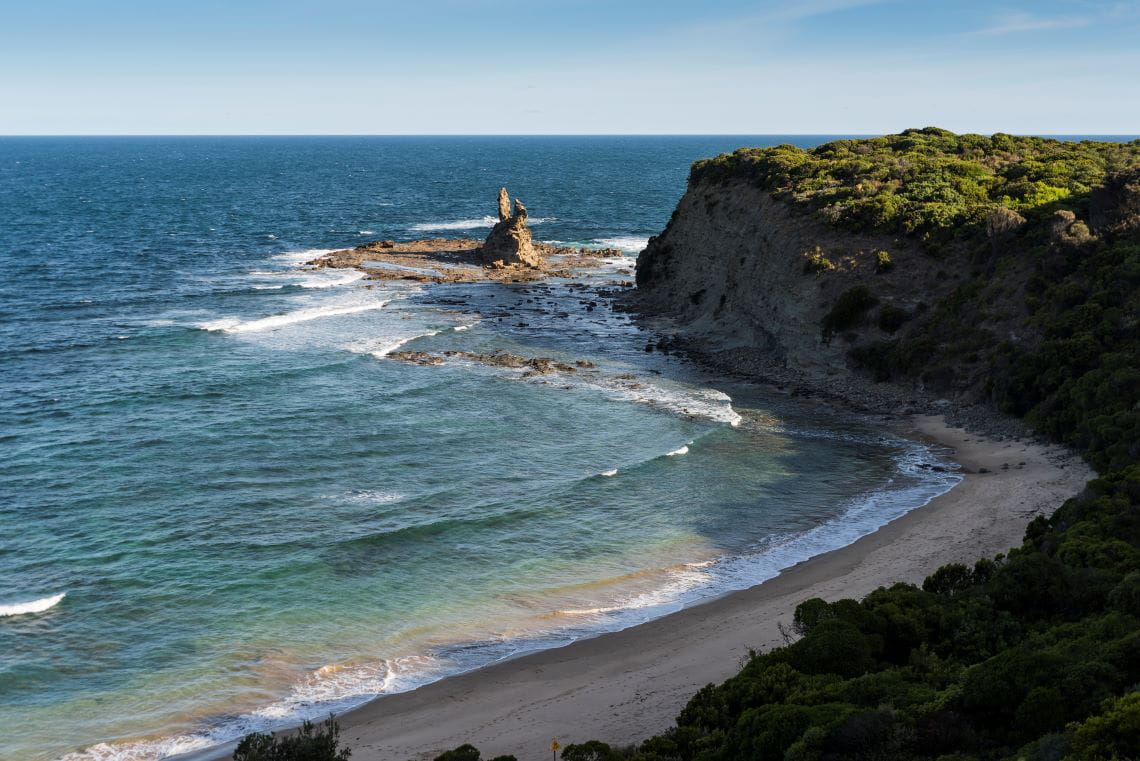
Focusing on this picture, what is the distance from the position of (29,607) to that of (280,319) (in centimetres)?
4086

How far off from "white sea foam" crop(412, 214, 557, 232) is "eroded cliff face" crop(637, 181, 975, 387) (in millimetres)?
46648

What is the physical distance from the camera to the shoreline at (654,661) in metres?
21.4

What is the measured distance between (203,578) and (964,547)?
2476 cm

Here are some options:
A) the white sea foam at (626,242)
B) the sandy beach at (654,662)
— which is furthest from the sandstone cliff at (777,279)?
the white sea foam at (626,242)

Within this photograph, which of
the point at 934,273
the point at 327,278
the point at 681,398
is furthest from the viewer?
the point at 327,278

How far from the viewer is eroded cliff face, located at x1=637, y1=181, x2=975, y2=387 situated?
5300 centimetres

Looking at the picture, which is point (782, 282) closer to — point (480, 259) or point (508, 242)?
point (508, 242)

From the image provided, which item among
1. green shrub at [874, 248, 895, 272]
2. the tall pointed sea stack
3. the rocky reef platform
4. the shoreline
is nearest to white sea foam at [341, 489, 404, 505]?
the shoreline

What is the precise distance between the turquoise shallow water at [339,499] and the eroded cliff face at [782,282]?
5464mm

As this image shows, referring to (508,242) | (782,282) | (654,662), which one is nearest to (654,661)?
(654,662)

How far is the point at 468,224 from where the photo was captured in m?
119

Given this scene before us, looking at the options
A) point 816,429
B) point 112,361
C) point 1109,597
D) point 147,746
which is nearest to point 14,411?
point 112,361

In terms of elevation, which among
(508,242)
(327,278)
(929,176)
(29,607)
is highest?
(929,176)

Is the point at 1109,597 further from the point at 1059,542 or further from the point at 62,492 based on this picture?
the point at 62,492
